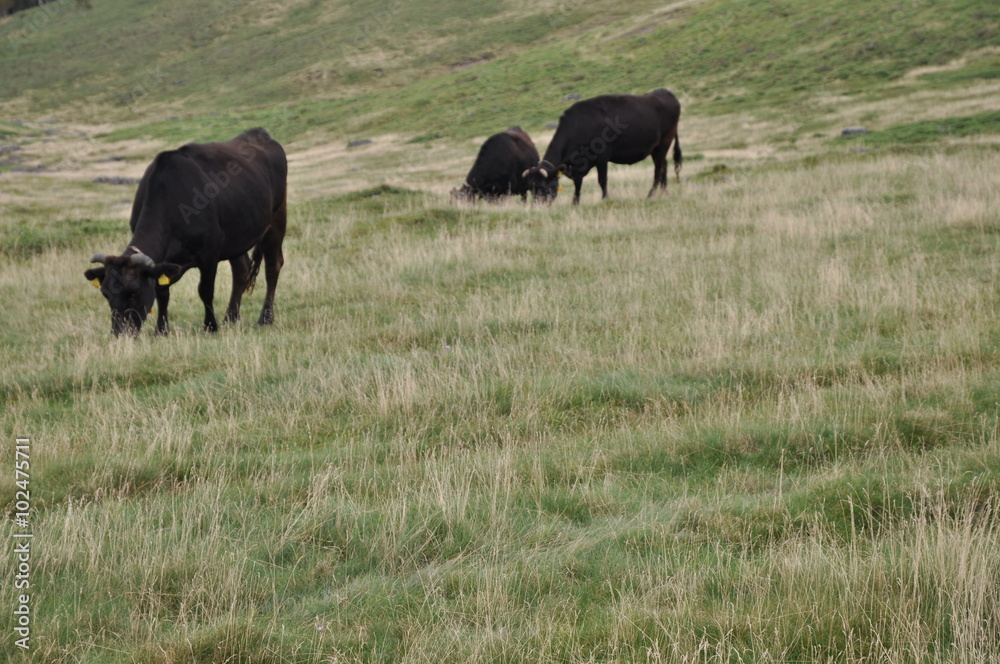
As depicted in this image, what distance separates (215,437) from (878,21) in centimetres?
5999

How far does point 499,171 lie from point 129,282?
45.3 feet

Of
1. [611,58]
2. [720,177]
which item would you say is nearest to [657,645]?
[720,177]

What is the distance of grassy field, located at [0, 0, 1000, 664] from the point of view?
10.8 feet

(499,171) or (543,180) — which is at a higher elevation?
(499,171)

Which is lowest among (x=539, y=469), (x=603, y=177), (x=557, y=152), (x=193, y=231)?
(x=603, y=177)

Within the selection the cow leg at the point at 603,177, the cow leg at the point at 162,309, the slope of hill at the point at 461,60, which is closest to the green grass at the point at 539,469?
the cow leg at the point at 162,309

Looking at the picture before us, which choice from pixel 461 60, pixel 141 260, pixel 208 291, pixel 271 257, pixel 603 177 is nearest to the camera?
pixel 141 260

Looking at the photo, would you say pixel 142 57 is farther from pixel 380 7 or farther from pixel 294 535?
pixel 294 535

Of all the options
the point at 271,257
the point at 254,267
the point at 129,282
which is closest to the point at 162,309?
the point at 129,282

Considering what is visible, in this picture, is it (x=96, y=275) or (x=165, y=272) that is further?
(x=165, y=272)

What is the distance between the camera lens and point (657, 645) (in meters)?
2.93

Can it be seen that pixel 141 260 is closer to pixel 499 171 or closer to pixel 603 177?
pixel 603 177

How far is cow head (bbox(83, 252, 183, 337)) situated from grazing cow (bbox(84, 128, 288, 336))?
1 centimetres

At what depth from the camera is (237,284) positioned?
11250 millimetres
